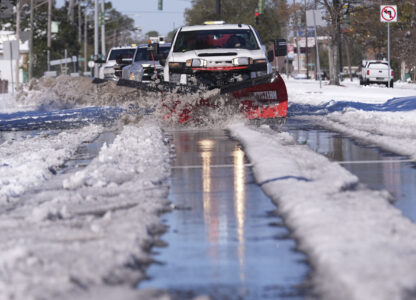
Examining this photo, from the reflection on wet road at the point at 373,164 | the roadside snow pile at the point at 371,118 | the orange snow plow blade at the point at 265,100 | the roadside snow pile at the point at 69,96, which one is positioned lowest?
the reflection on wet road at the point at 373,164

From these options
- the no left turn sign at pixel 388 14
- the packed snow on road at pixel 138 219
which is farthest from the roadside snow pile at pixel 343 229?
the no left turn sign at pixel 388 14

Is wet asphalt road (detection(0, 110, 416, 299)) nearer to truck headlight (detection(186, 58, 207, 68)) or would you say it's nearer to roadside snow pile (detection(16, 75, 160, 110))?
truck headlight (detection(186, 58, 207, 68))

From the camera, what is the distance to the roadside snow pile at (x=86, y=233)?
445 cm

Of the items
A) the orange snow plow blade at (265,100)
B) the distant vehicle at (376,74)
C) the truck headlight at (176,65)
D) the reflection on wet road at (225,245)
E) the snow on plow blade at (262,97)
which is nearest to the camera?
the reflection on wet road at (225,245)

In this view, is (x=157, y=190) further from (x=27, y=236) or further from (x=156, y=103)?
(x=156, y=103)

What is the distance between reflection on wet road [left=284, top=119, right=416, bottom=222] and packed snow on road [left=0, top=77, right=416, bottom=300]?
21cm

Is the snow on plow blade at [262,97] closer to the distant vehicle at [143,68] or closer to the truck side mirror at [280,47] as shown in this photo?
the truck side mirror at [280,47]

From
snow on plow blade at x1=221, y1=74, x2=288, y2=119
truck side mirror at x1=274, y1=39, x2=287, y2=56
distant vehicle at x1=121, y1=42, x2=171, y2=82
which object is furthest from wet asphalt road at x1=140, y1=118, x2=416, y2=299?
distant vehicle at x1=121, y1=42, x2=171, y2=82

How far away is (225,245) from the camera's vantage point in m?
5.62

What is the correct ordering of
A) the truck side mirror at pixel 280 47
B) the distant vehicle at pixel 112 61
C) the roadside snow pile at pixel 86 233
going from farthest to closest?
the distant vehicle at pixel 112 61
the truck side mirror at pixel 280 47
the roadside snow pile at pixel 86 233

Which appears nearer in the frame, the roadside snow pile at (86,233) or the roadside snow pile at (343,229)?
the roadside snow pile at (343,229)

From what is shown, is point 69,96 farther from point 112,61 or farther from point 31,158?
point 31,158

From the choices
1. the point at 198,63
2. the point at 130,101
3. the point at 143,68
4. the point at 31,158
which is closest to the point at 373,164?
the point at 31,158

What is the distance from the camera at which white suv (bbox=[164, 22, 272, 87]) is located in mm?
17359
